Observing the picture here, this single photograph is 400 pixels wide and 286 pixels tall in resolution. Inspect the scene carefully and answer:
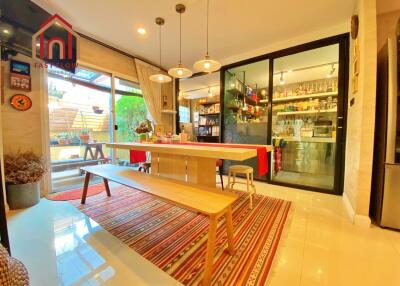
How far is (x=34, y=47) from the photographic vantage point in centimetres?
235

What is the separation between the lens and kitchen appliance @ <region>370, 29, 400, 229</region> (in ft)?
5.65

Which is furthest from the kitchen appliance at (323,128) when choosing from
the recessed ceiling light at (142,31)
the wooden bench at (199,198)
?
the recessed ceiling light at (142,31)

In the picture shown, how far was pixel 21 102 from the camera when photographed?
2410 millimetres

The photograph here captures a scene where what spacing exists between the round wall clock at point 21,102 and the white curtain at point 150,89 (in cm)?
197

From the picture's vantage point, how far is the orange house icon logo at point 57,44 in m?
2.42

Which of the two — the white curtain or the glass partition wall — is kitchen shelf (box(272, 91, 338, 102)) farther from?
the white curtain

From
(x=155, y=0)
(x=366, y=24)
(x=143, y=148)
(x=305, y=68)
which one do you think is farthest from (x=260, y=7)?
(x=143, y=148)

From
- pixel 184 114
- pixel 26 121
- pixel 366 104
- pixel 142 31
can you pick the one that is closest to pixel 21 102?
pixel 26 121

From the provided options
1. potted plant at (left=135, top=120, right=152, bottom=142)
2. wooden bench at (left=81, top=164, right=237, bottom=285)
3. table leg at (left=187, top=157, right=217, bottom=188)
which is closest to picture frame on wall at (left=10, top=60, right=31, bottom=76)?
potted plant at (left=135, top=120, right=152, bottom=142)

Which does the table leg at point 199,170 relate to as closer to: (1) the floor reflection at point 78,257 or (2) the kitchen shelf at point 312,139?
(1) the floor reflection at point 78,257

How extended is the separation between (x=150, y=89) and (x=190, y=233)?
11.3 ft

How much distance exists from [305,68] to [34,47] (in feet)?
14.7

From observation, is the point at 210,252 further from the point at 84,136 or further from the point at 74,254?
Answer: the point at 84,136

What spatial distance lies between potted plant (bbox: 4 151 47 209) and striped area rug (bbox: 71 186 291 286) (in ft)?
1.75
